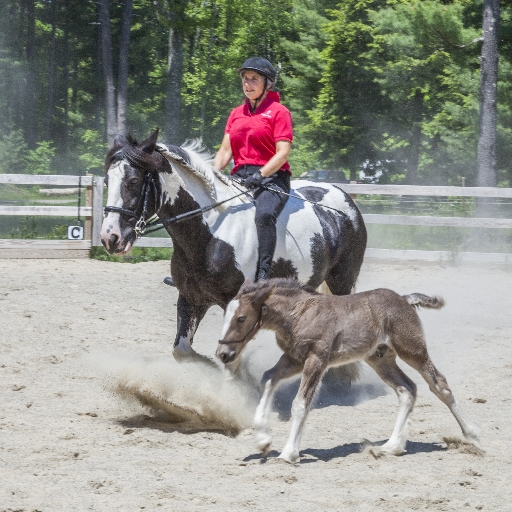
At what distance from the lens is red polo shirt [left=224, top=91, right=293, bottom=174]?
21.1 feet

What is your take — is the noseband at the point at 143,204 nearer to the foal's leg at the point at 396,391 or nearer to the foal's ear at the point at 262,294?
the foal's ear at the point at 262,294

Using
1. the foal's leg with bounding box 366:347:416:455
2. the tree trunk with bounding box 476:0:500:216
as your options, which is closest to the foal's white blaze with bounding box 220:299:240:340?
the foal's leg with bounding box 366:347:416:455

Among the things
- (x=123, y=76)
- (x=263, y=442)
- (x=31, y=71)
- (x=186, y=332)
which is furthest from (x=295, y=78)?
(x=263, y=442)

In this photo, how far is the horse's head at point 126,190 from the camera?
565 centimetres

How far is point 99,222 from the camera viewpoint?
1412 cm

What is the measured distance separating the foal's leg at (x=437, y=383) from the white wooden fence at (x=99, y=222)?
28.2ft

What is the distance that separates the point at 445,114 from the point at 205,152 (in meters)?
26.4

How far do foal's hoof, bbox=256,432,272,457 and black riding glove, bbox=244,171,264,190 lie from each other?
2.17 meters

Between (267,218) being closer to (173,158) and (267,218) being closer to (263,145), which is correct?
(263,145)

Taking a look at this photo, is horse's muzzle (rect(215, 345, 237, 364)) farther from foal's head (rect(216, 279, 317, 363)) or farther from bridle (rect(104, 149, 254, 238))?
bridle (rect(104, 149, 254, 238))

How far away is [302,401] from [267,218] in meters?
1.81

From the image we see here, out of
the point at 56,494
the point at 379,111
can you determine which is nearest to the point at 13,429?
the point at 56,494

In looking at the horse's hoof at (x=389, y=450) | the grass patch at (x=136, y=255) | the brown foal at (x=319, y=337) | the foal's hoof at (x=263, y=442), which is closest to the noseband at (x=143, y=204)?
the brown foal at (x=319, y=337)

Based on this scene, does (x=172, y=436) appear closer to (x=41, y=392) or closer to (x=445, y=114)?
(x=41, y=392)
